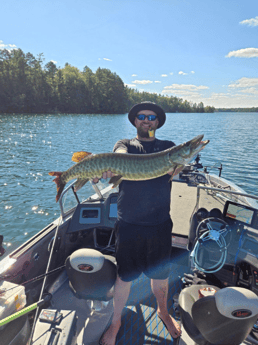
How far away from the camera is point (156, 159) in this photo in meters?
2.55

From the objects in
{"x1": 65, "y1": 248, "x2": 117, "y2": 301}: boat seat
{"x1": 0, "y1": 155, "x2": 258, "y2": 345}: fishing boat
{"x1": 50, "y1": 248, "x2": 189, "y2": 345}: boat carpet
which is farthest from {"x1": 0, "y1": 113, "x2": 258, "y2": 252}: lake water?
{"x1": 65, "y1": 248, "x2": 117, "y2": 301}: boat seat

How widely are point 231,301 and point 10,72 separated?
77193mm

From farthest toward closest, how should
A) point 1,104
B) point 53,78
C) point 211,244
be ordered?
point 53,78 < point 1,104 < point 211,244

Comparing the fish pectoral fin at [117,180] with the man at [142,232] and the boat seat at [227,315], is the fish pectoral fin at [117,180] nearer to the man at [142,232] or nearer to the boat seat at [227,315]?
the man at [142,232]

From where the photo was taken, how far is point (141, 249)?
8.27 ft

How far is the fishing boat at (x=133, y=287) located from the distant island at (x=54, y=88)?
52547mm

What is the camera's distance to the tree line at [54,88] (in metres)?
63.2

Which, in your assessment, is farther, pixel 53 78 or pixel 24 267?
pixel 53 78

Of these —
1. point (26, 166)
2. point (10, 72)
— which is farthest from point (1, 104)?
point (26, 166)

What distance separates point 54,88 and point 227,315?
83.2m

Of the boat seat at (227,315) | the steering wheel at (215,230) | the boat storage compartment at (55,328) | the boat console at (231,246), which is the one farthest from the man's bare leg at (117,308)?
the steering wheel at (215,230)

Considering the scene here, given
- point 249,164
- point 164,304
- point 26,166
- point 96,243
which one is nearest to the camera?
point 164,304

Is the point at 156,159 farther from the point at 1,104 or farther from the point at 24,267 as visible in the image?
the point at 1,104

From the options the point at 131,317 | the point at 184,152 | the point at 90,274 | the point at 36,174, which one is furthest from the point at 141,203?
the point at 36,174
